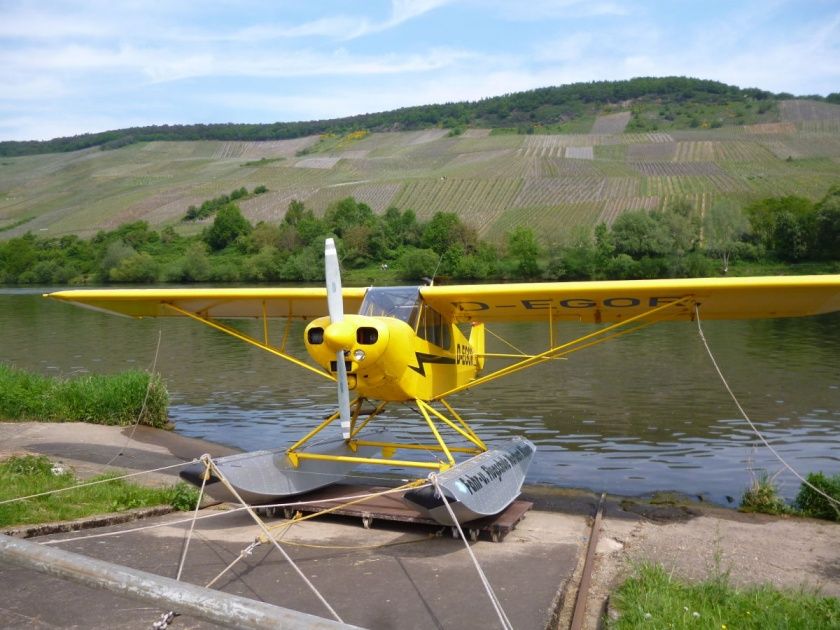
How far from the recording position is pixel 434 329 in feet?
30.7

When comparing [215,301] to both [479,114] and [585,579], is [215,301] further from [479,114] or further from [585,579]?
[479,114]

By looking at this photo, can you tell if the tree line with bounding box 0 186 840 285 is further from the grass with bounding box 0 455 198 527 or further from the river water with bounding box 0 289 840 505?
the grass with bounding box 0 455 198 527

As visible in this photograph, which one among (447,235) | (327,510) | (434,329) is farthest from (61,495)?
(447,235)

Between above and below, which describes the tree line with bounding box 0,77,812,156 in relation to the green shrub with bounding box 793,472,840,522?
above

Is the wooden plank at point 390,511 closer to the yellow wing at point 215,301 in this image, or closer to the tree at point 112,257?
the yellow wing at point 215,301

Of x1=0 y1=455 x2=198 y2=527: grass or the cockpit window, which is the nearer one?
x1=0 y1=455 x2=198 y2=527: grass

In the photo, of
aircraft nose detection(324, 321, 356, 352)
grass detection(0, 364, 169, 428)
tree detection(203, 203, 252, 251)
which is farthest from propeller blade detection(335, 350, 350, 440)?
tree detection(203, 203, 252, 251)

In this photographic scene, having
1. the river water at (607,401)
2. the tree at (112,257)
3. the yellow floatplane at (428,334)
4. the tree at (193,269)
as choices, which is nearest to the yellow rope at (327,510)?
the yellow floatplane at (428,334)

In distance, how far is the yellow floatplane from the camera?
731cm

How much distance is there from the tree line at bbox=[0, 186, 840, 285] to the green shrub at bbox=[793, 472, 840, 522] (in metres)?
32.7

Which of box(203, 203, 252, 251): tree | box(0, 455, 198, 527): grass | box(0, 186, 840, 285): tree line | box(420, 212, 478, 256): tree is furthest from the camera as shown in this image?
box(203, 203, 252, 251): tree

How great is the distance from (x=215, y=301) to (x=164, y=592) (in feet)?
27.4

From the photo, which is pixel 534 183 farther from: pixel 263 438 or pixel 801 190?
pixel 263 438

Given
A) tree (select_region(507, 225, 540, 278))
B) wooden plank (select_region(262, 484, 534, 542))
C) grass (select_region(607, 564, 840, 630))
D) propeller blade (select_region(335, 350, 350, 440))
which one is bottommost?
tree (select_region(507, 225, 540, 278))
